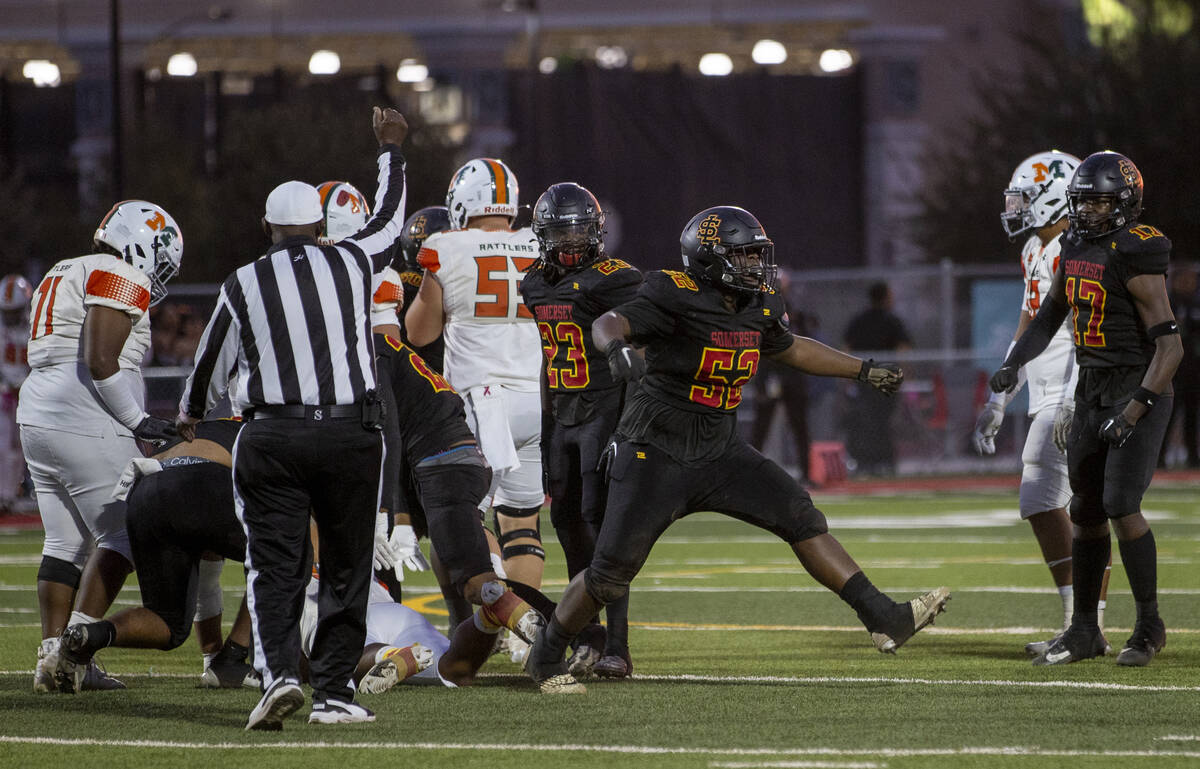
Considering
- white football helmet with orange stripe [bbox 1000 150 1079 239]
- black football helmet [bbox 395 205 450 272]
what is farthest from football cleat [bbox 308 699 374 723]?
white football helmet with orange stripe [bbox 1000 150 1079 239]

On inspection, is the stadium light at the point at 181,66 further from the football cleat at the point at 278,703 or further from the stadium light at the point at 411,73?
the football cleat at the point at 278,703

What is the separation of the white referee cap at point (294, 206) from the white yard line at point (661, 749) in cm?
182

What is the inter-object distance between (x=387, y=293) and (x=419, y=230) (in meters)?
1.38

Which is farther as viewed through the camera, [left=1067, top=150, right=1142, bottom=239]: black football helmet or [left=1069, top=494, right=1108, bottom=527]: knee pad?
[left=1069, top=494, right=1108, bottom=527]: knee pad

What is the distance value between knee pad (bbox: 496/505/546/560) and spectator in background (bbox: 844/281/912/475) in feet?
34.7

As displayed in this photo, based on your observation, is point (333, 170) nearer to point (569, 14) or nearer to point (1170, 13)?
point (569, 14)

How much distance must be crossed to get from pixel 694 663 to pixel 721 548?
5685mm

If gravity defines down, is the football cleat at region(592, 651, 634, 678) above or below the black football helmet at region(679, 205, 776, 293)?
below

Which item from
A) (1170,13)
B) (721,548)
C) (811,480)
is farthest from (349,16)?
(721,548)

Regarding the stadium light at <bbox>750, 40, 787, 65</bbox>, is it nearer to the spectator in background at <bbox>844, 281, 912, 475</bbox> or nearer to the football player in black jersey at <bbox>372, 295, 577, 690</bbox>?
the spectator in background at <bbox>844, 281, 912, 475</bbox>

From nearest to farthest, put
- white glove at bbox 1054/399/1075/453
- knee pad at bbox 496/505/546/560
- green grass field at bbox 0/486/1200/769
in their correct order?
green grass field at bbox 0/486/1200/769
white glove at bbox 1054/399/1075/453
knee pad at bbox 496/505/546/560

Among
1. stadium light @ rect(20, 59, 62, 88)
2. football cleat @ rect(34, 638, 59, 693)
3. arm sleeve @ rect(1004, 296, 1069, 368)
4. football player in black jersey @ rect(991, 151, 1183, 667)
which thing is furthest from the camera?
stadium light @ rect(20, 59, 62, 88)

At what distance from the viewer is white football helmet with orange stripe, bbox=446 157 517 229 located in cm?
884

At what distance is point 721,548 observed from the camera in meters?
13.6
